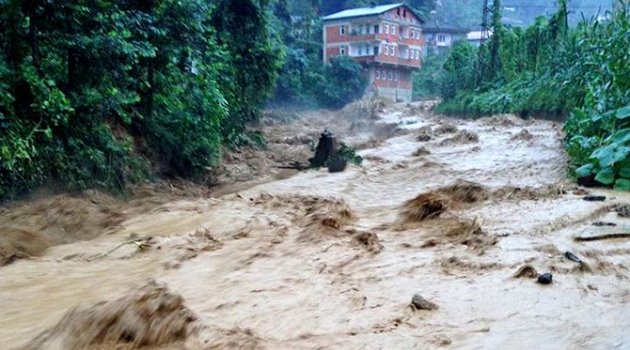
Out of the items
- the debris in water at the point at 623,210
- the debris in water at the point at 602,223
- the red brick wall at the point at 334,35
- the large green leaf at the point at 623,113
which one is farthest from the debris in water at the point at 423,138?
the red brick wall at the point at 334,35

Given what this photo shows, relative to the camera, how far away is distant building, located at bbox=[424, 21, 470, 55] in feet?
170

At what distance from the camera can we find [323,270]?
14.8 feet

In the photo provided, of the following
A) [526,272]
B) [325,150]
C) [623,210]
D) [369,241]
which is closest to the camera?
[526,272]

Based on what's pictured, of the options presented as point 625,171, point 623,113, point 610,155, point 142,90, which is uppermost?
point 142,90

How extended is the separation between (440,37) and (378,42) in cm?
1452

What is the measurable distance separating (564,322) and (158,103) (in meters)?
8.03

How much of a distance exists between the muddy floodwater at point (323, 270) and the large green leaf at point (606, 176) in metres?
0.30

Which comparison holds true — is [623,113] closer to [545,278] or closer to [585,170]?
[585,170]

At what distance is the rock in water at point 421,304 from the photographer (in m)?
3.40

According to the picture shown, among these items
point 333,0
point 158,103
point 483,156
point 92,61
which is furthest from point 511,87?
point 333,0

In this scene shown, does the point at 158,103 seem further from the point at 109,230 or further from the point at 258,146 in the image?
the point at 258,146

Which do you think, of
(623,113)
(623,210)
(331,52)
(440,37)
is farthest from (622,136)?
(440,37)

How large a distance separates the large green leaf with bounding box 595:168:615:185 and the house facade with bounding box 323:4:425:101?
33.0m

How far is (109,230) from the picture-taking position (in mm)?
6625
